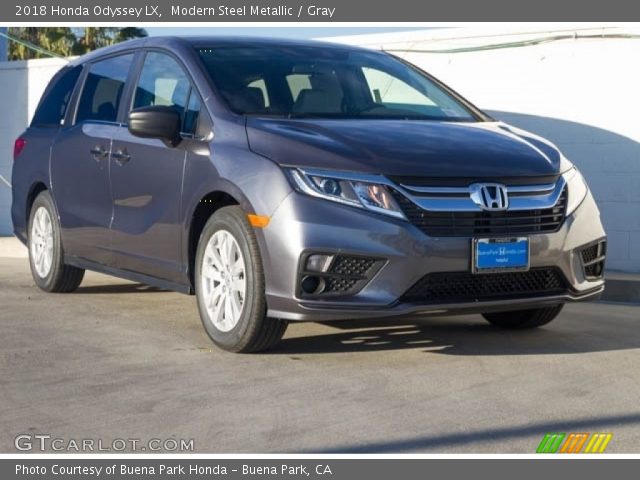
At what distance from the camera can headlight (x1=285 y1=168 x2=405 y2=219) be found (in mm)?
5891

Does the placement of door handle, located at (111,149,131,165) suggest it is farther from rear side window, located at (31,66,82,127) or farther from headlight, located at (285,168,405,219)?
headlight, located at (285,168,405,219)

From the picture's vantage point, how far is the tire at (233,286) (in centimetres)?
614

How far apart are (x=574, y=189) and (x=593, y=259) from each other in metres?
0.42

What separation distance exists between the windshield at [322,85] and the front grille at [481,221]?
1092 mm

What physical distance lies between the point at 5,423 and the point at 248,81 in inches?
109

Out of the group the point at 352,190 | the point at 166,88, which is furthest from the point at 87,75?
the point at 352,190

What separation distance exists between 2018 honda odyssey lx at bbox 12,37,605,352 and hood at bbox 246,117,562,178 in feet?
0.04

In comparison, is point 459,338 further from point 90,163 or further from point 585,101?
point 585,101

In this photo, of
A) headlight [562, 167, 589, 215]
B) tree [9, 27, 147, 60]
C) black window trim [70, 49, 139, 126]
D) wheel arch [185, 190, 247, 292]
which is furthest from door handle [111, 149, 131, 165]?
tree [9, 27, 147, 60]

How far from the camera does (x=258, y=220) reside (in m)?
6.06

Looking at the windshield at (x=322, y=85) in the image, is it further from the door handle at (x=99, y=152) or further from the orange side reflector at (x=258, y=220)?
the door handle at (x=99, y=152)

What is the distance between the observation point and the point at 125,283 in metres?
9.78

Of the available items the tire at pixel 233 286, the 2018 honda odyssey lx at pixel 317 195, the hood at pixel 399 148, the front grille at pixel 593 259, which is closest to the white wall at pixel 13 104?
the 2018 honda odyssey lx at pixel 317 195
